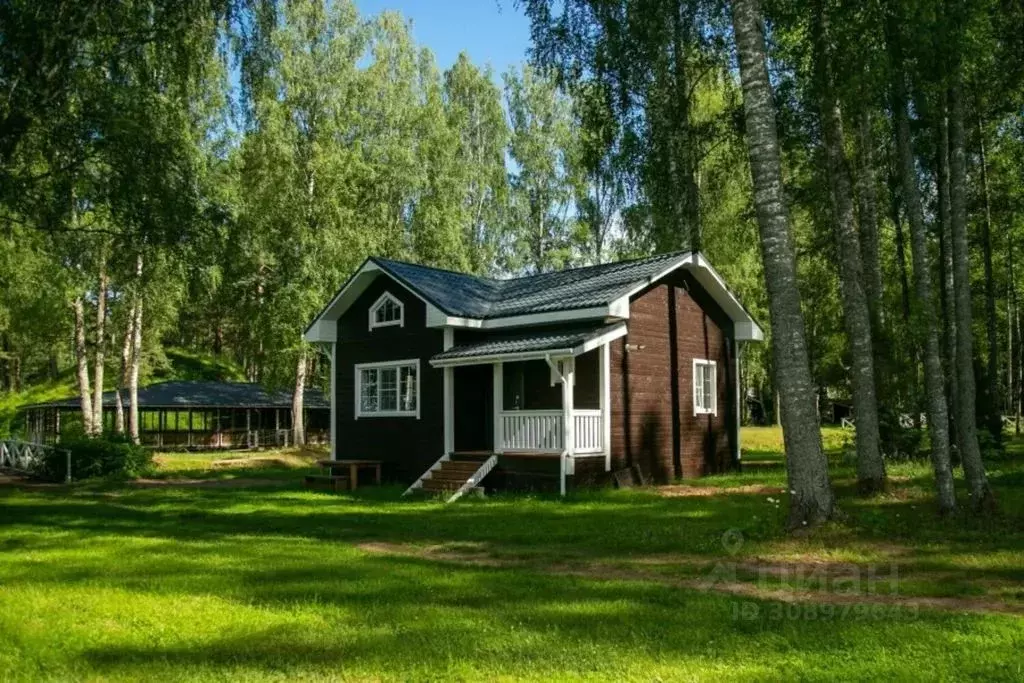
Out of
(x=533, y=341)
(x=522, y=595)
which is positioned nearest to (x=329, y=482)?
(x=533, y=341)

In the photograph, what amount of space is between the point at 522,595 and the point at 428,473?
10.5 m

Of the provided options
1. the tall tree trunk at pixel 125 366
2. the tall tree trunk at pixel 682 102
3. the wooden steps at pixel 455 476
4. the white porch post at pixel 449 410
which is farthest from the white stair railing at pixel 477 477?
the tall tree trunk at pixel 125 366

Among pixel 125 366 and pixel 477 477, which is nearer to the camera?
pixel 477 477

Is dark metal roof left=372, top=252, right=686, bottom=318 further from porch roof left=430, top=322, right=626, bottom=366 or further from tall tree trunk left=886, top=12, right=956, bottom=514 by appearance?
tall tree trunk left=886, top=12, right=956, bottom=514

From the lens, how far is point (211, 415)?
138 feet

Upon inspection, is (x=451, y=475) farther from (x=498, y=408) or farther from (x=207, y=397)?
(x=207, y=397)

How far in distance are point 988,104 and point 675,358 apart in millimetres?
8271

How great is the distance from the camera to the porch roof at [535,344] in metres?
15.9

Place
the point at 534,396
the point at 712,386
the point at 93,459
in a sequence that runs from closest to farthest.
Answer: the point at 534,396 → the point at 712,386 → the point at 93,459

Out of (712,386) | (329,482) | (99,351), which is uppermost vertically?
(99,351)

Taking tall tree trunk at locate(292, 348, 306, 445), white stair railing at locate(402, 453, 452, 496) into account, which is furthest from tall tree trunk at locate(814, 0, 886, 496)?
tall tree trunk at locate(292, 348, 306, 445)

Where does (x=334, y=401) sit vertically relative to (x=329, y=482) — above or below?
above

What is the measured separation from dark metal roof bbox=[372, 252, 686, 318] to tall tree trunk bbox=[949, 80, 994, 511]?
22.0 feet

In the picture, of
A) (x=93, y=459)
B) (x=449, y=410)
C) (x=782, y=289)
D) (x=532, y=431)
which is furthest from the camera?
(x=93, y=459)
